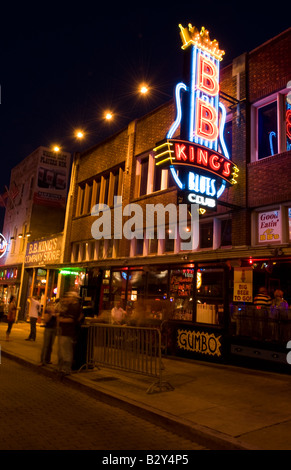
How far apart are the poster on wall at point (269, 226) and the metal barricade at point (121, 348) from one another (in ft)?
14.4

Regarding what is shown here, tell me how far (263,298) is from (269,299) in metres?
0.16

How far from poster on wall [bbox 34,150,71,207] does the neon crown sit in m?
17.0

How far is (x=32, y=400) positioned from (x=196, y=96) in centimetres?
918

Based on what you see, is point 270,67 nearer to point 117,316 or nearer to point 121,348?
point 121,348

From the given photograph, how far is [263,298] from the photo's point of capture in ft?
31.8

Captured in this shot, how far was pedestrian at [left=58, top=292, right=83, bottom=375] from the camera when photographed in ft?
27.8

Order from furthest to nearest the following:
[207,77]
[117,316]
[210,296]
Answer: [117,316]
[207,77]
[210,296]

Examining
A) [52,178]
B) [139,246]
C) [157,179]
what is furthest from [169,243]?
[52,178]

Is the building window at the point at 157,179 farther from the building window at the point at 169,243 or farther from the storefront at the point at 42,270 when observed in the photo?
the storefront at the point at 42,270

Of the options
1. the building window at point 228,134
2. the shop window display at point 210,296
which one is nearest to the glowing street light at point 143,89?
the building window at point 228,134

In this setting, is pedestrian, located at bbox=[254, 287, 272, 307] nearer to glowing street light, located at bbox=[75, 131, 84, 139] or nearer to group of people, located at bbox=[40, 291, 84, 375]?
group of people, located at bbox=[40, 291, 84, 375]

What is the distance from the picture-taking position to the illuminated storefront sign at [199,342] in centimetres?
1045
